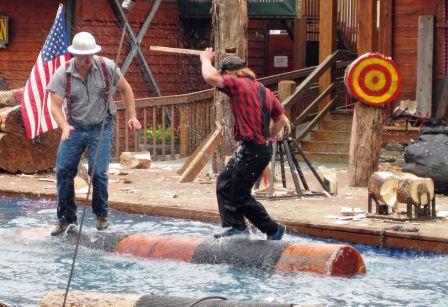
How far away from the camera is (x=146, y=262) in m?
10.4

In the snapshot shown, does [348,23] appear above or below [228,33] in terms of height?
above

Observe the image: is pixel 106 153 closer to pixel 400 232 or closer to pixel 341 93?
pixel 400 232

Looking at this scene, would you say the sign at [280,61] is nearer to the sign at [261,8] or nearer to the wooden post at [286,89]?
the sign at [261,8]

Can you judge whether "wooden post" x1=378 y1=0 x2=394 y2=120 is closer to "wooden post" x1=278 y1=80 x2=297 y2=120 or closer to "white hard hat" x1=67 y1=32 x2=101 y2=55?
"wooden post" x1=278 y1=80 x2=297 y2=120

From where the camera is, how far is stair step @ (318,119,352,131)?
65.7 feet

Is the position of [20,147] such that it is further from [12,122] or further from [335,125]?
[335,125]

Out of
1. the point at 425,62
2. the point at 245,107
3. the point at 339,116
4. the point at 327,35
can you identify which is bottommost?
the point at 339,116

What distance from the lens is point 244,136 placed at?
394 inches

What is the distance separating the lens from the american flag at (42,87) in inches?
634

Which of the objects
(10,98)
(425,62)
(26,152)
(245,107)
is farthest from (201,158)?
(245,107)

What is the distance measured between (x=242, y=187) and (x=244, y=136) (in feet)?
1.47

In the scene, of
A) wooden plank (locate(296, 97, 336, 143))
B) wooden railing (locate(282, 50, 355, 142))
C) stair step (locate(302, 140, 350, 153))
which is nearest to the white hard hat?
wooden railing (locate(282, 50, 355, 142))

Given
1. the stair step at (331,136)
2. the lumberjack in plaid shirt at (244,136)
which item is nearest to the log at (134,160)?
the stair step at (331,136)

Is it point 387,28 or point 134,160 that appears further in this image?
point 387,28
